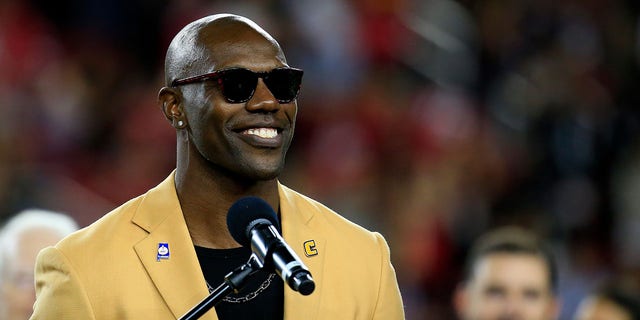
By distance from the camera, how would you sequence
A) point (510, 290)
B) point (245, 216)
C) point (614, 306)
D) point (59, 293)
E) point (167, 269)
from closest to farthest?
point (245, 216), point (59, 293), point (167, 269), point (510, 290), point (614, 306)

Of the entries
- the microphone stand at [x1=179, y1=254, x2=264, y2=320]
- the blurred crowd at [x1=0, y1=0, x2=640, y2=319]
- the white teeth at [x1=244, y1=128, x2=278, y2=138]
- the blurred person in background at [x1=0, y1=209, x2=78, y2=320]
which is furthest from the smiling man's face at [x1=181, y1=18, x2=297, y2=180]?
the blurred crowd at [x1=0, y1=0, x2=640, y2=319]

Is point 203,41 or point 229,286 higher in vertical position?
point 203,41

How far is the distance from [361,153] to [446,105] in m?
0.96

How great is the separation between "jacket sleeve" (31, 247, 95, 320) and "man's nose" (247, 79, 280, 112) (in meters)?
0.64

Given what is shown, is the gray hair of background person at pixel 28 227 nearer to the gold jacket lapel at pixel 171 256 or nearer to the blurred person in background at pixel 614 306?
the gold jacket lapel at pixel 171 256

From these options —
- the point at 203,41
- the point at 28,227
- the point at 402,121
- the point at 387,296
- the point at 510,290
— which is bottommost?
the point at 402,121

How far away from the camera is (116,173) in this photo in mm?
8445

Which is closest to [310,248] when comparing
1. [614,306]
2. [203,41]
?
[203,41]

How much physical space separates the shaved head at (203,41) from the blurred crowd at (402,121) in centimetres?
412

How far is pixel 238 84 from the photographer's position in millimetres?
3527

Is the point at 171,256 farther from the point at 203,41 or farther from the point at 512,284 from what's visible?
the point at 512,284

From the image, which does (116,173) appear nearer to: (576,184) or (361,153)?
(361,153)

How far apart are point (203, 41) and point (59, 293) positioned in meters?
0.79

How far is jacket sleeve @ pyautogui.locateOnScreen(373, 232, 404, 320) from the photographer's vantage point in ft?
12.3
